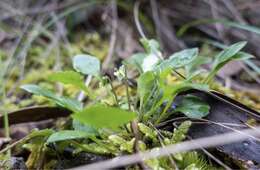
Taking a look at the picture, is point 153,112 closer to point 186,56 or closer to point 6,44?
point 186,56

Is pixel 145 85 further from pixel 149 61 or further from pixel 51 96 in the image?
pixel 51 96

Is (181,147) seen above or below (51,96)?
below

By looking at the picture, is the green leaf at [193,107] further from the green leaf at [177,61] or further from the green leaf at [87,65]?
the green leaf at [87,65]

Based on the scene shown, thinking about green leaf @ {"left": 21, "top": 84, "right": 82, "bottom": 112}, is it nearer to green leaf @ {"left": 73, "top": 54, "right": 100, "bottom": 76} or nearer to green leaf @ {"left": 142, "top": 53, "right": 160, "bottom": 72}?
green leaf @ {"left": 73, "top": 54, "right": 100, "bottom": 76}

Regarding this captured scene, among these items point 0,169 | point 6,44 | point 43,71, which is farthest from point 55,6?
point 0,169

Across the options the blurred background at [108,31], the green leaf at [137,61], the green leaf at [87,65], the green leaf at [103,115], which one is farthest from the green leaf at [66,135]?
the blurred background at [108,31]

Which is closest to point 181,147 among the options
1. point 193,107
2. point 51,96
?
point 193,107
